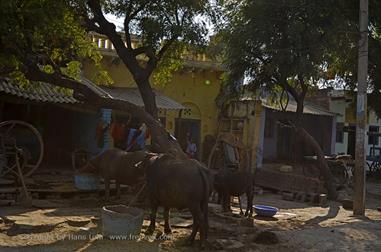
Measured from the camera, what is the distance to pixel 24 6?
7.85m

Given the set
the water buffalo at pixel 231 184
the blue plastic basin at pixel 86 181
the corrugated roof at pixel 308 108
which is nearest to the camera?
the water buffalo at pixel 231 184

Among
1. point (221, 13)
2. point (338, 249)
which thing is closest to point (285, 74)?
point (221, 13)

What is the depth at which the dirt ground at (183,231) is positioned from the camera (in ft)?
24.0

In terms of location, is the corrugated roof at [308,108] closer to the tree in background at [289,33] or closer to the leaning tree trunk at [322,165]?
the leaning tree trunk at [322,165]

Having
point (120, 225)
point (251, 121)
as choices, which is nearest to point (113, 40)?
point (120, 225)

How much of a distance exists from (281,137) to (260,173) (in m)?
8.23

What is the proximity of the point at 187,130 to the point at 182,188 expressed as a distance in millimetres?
14296

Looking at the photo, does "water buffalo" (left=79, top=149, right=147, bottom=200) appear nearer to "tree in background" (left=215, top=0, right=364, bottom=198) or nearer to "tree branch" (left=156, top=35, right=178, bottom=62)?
"tree branch" (left=156, top=35, right=178, bottom=62)

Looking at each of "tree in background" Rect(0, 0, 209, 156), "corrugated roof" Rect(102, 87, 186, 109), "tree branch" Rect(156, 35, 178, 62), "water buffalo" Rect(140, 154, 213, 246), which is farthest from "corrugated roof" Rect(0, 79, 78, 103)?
"water buffalo" Rect(140, 154, 213, 246)

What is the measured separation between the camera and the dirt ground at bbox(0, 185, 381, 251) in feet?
24.0

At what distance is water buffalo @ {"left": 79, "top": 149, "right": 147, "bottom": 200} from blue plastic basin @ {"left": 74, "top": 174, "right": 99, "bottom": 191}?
237 mm

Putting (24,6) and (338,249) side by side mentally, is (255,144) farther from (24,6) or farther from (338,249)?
(24,6)

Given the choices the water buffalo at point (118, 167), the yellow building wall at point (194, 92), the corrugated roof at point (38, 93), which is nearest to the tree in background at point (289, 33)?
the water buffalo at point (118, 167)

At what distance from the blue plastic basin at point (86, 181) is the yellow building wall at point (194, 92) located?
7.95 metres
